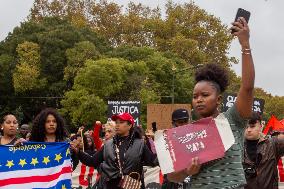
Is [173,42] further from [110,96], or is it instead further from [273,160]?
[273,160]

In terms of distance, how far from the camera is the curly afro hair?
391 centimetres

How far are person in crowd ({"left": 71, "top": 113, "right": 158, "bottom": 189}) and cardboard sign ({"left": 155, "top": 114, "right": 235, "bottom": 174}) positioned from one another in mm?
3791

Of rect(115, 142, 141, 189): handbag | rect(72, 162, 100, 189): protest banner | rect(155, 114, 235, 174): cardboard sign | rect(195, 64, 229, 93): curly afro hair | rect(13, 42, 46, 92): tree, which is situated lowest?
rect(72, 162, 100, 189): protest banner

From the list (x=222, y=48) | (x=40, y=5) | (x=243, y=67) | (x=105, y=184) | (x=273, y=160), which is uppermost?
(x=40, y=5)

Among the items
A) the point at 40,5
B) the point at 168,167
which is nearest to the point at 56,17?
the point at 40,5

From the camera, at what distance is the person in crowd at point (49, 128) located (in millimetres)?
7246

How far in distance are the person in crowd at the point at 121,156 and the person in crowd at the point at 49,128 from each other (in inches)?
12.5

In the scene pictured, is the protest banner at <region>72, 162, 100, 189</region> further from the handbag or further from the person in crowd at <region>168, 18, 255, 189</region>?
the person in crowd at <region>168, 18, 255, 189</region>

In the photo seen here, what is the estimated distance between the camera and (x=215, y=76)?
3912 millimetres

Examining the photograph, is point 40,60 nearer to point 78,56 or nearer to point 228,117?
point 78,56

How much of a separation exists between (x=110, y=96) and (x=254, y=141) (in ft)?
128

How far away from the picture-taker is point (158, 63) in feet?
163

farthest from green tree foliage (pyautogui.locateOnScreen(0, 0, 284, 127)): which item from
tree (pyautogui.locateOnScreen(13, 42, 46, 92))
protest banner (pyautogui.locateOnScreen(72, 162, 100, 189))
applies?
protest banner (pyautogui.locateOnScreen(72, 162, 100, 189))

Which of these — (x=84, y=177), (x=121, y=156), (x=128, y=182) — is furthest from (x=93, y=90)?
(x=128, y=182)
